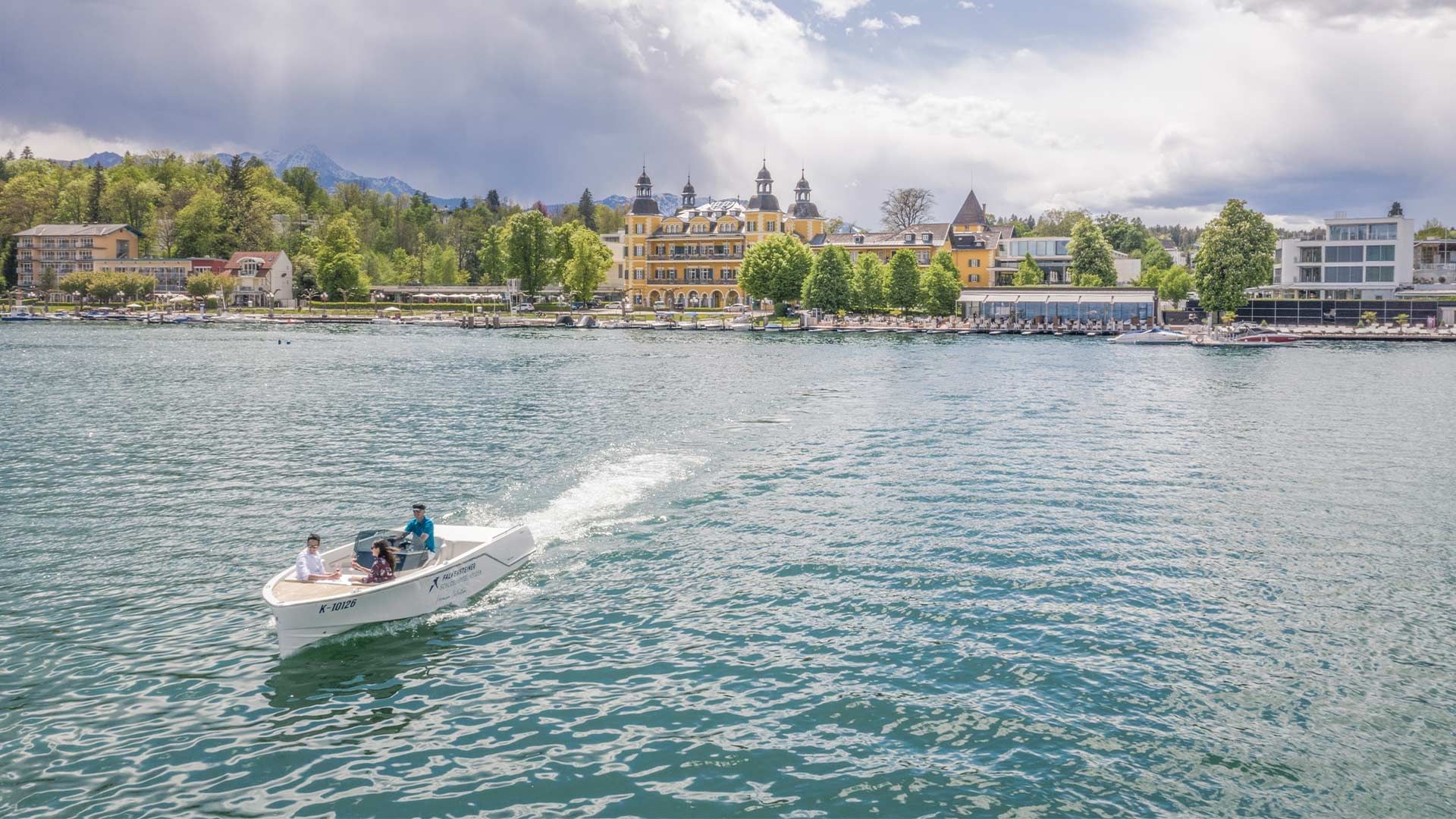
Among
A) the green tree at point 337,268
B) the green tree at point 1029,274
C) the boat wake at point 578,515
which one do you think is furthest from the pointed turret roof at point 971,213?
the boat wake at point 578,515

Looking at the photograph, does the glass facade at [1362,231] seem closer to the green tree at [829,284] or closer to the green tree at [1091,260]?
the green tree at [1091,260]

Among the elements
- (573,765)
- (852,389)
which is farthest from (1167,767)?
(852,389)

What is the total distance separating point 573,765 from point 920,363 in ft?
263

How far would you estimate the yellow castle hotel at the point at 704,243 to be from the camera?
18912cm

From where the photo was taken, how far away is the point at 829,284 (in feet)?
513

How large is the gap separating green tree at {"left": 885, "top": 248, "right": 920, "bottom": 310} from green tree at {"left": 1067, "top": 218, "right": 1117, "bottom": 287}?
102ft

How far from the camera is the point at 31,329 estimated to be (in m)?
146

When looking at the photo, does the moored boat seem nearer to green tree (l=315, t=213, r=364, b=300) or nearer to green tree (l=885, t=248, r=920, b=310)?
green tree (l=315, t=213, r=364, b=300)

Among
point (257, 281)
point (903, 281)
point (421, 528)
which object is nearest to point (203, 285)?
point (257, 281)

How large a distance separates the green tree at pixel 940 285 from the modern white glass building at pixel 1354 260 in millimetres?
47314

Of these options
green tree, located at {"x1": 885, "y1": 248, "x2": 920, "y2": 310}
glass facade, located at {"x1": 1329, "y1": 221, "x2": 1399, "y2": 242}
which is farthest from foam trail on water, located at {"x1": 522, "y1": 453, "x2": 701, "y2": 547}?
glass facade, located at {"x1": 1329, "y1": 221, "x2": 1399, "y2": 242}

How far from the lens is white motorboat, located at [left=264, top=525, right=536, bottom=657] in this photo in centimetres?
2216

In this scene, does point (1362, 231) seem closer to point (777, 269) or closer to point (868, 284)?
point (868, 284)

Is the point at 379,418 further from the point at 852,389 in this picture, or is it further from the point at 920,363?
the point at 920,363
